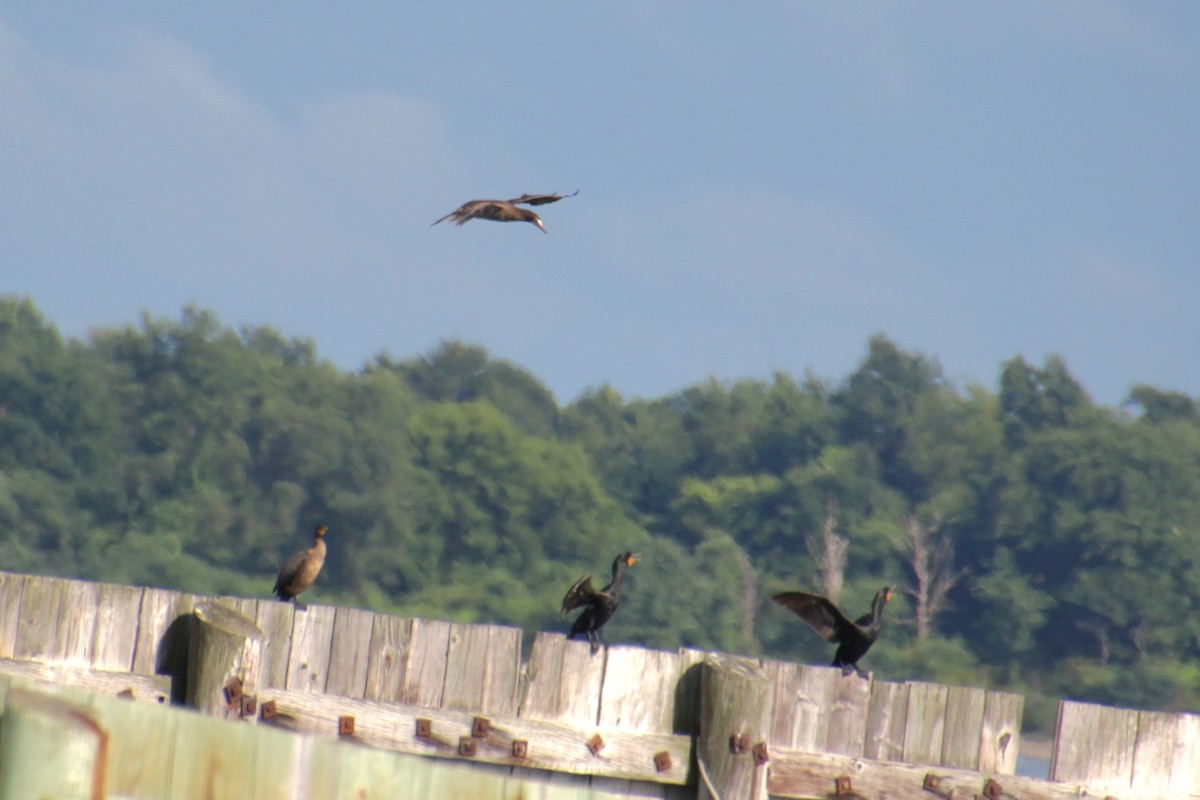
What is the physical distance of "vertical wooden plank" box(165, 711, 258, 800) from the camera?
3314mm

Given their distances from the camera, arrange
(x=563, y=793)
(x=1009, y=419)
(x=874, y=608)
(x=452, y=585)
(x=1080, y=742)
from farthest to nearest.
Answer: (x=1009, y=419)
(x=452, y=585)
(x=874, y=608)
(x=1080, y=742)
(x=563, y=793)

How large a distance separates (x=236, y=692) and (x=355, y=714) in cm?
37

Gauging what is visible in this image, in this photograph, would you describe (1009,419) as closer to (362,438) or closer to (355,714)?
(362,438)

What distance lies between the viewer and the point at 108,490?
83375mm

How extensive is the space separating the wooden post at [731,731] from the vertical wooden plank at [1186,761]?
158 cm

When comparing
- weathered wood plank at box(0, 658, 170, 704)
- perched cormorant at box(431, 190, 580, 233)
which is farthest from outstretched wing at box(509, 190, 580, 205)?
weathered wood plank at box(0, 658, 170, 704)

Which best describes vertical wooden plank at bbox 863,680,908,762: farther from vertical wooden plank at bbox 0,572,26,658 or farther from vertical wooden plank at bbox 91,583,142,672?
vertical wooden plank at bbox 0,572,26,658

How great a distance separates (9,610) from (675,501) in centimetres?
8980

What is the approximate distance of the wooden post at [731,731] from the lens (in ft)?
→ 20.7

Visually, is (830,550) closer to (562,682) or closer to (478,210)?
(478,210)

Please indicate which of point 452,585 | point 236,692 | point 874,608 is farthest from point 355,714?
point 452,585

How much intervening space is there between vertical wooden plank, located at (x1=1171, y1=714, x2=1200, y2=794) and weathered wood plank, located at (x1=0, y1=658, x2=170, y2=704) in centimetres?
347

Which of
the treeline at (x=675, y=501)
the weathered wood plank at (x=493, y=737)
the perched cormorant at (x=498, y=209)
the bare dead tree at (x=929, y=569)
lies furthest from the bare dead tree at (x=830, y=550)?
the weathered wood plank at (x=493, y=737)

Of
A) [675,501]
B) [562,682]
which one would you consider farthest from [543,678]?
[675,501]
